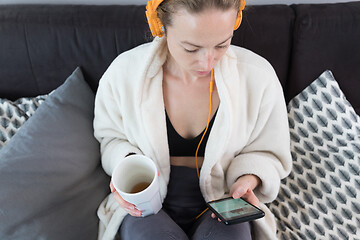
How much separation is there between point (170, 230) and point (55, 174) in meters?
0.43

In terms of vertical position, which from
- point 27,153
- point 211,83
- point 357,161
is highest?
point 211,83

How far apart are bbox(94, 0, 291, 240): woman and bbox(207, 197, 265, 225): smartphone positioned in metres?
0.04

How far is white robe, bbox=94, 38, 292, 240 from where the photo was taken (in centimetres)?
95

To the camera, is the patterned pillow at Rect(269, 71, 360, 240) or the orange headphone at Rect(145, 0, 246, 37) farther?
the patterned pillow at Rect(269, 71, 360, 240)

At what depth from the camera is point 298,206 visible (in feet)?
3.64

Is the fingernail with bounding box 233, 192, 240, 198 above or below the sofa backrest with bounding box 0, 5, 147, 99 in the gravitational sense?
below

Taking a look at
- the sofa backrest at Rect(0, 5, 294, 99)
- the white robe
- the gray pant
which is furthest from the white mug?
the sofa backrest at Rect(0, 5, 294, 99)

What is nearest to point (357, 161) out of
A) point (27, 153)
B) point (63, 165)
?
point (63, 165)

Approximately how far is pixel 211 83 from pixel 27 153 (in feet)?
2.19

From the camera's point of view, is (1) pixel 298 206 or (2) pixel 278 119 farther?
(1) pixel 298 206

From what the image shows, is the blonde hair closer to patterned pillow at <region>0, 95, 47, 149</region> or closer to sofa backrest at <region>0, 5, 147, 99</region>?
sofa backrest at <region>0, 5, 147, 99</region>

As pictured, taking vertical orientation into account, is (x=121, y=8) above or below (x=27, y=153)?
above

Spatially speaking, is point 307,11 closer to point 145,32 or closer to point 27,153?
point 145,32

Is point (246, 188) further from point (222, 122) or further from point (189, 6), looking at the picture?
point (189, 6)
